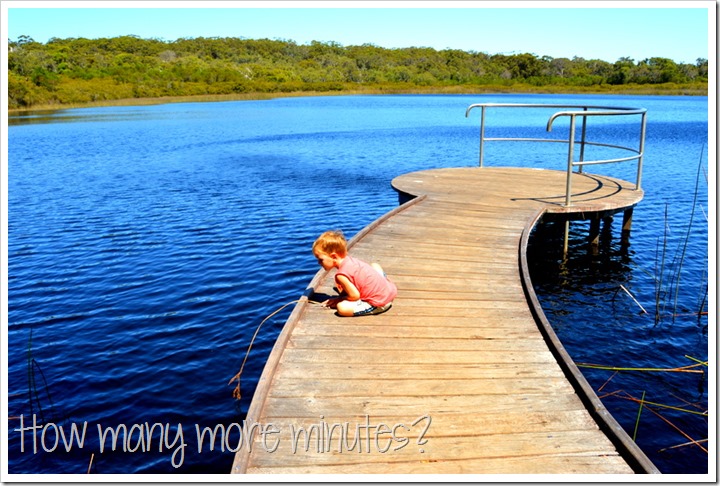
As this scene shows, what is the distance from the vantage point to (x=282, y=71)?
312 ft

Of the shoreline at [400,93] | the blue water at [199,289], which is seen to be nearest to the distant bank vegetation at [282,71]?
the shoreline at [400,93]

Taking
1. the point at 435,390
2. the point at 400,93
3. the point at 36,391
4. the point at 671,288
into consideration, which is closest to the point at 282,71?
the point at 400,93

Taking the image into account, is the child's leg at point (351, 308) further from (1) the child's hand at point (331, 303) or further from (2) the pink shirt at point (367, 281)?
(1) the child's hand at point (331, 303)

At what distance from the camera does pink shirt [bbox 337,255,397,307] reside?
5.27m

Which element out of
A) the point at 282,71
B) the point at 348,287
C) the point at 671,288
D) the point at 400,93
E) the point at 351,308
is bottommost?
the point at 671,288

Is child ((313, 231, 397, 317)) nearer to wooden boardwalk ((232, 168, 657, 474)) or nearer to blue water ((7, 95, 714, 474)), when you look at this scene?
wooden boardwalk ((232, 168, 657, 474))

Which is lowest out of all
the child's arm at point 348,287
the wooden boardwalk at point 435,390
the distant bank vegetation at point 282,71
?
the wooden boardwalk at point 435,390

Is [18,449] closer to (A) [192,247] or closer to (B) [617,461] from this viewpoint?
(B) [617,461]

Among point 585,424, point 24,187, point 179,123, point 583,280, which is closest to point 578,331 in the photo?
point 583,280

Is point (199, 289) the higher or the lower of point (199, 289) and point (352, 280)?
the lower

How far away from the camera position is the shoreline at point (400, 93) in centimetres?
6001

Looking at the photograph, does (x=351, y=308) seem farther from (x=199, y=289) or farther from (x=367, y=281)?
(x=199, y=289)

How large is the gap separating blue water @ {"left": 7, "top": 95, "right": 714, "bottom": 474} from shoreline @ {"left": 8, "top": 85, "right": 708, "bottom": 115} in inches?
1608

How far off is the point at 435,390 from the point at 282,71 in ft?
315
